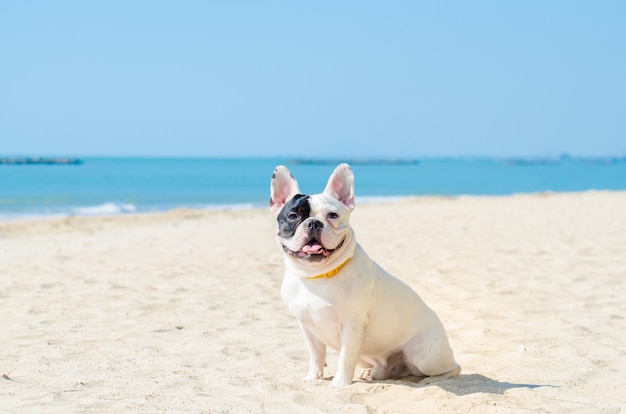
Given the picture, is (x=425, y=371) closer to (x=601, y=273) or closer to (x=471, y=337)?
(x=471, y=337)

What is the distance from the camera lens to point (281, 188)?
403 centimetres

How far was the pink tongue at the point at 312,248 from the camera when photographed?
3689 millimetres

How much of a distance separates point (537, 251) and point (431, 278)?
8.60 feet

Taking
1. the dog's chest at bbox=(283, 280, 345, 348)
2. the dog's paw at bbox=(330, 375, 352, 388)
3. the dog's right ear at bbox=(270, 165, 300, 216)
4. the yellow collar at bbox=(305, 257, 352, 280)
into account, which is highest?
the dog's right ear at bbox=(270, 165, 300, 216)

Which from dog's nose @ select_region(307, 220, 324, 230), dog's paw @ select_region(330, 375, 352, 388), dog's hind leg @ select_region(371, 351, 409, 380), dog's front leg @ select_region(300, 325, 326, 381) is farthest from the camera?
dog's hind leg @ select_region(371, 351, 409, 380)

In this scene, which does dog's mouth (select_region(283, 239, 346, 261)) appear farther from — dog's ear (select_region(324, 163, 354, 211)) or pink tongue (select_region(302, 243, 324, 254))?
dog's ear (select_region(324, 163, 354, 211))

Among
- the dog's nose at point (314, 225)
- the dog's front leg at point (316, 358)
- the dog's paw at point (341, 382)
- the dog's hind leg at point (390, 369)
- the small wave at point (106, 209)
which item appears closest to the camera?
the dog's nose at point (314, 225)

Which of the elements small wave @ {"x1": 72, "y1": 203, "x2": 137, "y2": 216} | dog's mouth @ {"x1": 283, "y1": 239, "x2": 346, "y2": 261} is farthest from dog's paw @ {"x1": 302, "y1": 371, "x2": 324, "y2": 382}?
small wave @ {"x1": 72, "y1": 203, "x2": 137, "y2": 216}

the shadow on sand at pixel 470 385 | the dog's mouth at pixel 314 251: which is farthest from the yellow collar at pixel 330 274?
the shadow on sand at pixel 470 385

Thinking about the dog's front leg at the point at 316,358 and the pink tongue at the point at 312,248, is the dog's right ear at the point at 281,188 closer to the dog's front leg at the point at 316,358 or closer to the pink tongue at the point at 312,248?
the pink tongue at the point at 312,248

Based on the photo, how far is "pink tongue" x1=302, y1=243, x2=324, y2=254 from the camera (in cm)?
369

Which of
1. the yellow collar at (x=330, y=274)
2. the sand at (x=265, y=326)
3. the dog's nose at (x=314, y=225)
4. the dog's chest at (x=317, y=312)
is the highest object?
the dog's nose at (x=314, y=225)

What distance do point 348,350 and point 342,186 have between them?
0.88 metres

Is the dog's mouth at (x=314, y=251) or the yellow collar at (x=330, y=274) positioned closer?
the dog's mouth at (x=314, y=251)
